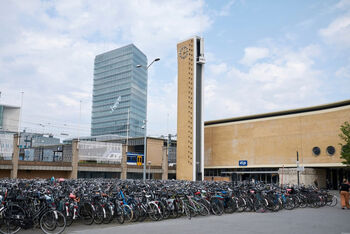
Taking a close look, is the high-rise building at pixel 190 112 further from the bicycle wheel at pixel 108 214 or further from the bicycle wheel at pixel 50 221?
the bicycle wheel at pixel 50 221

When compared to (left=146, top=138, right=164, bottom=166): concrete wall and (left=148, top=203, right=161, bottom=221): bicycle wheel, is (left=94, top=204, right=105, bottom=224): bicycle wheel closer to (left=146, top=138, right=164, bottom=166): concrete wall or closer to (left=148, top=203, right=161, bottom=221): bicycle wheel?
(left=148, top=203, right=161, bottom=221): bicycle wheel

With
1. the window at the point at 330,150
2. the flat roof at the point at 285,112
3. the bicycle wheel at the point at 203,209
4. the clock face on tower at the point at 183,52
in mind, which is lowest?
the bicycle wheel at the point at 203,209

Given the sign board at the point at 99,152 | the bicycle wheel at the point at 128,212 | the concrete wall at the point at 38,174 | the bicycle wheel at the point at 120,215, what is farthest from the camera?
the sign board at the point at 99,152

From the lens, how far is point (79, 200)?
990 cm

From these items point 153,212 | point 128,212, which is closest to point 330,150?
point 153,212

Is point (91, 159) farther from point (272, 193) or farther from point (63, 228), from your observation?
point (63, 228)

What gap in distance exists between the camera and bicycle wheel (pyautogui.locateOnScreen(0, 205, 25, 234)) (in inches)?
316

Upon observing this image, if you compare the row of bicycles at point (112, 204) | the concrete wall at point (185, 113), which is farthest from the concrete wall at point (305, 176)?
the row of bicycles at point (112, 204)

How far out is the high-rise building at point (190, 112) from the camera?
47.2m

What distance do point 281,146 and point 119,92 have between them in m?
85.6

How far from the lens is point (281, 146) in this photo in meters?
44.5

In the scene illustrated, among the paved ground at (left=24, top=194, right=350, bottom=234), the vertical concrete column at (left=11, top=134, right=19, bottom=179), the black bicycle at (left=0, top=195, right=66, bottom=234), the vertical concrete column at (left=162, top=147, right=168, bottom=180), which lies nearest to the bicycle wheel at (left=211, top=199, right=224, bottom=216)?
the paved ground at (left=24, top=194, right=350, bottom=234)

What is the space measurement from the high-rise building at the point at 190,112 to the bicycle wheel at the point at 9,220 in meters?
39.2

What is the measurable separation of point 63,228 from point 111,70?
12074 centimetres
